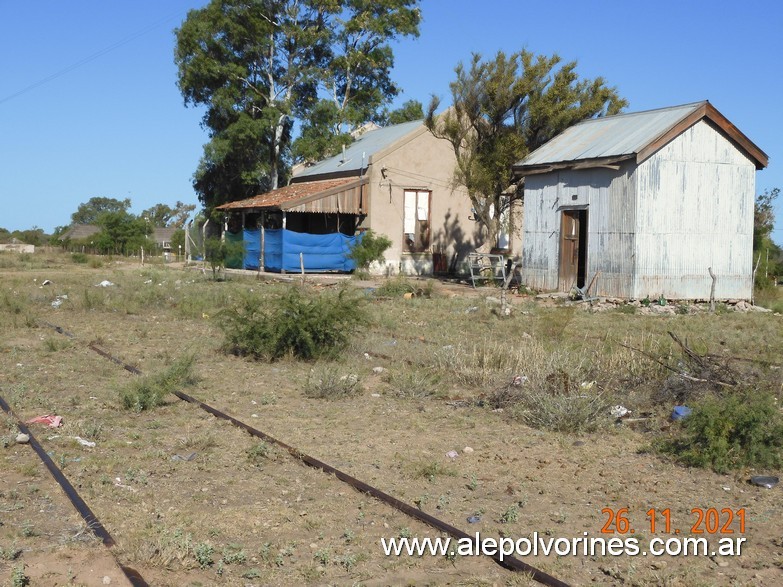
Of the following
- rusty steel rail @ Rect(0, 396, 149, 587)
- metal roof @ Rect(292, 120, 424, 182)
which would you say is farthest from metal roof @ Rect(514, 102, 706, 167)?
rusty steel rail @ Rect(0, 396, 149, 587)

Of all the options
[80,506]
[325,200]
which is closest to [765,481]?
[80,506]

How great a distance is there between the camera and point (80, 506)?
20.4 ft

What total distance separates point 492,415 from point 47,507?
5.04 m

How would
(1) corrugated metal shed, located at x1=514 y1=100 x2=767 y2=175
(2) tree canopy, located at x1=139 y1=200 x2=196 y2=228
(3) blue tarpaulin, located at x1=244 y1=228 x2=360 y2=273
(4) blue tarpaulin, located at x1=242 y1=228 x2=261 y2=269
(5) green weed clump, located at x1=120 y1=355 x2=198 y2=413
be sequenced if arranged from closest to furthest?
(5) green weed clump, located at x1=120 y1=355 x2=198 y2=413, (1) corrugated metal shed, located at x1=514 y1=100 x2=767 y2=175, (3) blue tarpaulin, located at x1=244 y1=228 x2=360 y2=273, (4) blue tarpaulin, located at x1=242 y1=228 x2=261 y2=269, (2) tree canopy, located at x1=139 y1=200 x2=196 y2=228

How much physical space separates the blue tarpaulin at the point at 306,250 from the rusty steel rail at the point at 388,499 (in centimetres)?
2312

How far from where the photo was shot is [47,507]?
636 centimetres

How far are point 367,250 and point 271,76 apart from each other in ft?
43.7

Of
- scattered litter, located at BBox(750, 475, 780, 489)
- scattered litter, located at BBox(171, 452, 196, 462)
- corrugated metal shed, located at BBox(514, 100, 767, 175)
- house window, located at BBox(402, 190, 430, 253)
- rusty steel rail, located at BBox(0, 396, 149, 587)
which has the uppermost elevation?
corrugated metal shed, located at BBox(514, 100, 767, 175)

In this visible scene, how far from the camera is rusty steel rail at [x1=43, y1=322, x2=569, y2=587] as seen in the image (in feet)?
16.7

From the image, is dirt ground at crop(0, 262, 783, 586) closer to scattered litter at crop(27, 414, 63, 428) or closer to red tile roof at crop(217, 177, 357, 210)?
scattered litter at crop(27, 414, 63, 428)

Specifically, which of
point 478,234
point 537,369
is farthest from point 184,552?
point 478,234

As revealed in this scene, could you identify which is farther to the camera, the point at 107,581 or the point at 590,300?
the point at 590,300

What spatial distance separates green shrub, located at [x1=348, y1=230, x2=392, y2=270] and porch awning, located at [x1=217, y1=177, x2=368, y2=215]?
1339mm

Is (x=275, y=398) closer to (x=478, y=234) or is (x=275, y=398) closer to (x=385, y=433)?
(x=385, y=433)
